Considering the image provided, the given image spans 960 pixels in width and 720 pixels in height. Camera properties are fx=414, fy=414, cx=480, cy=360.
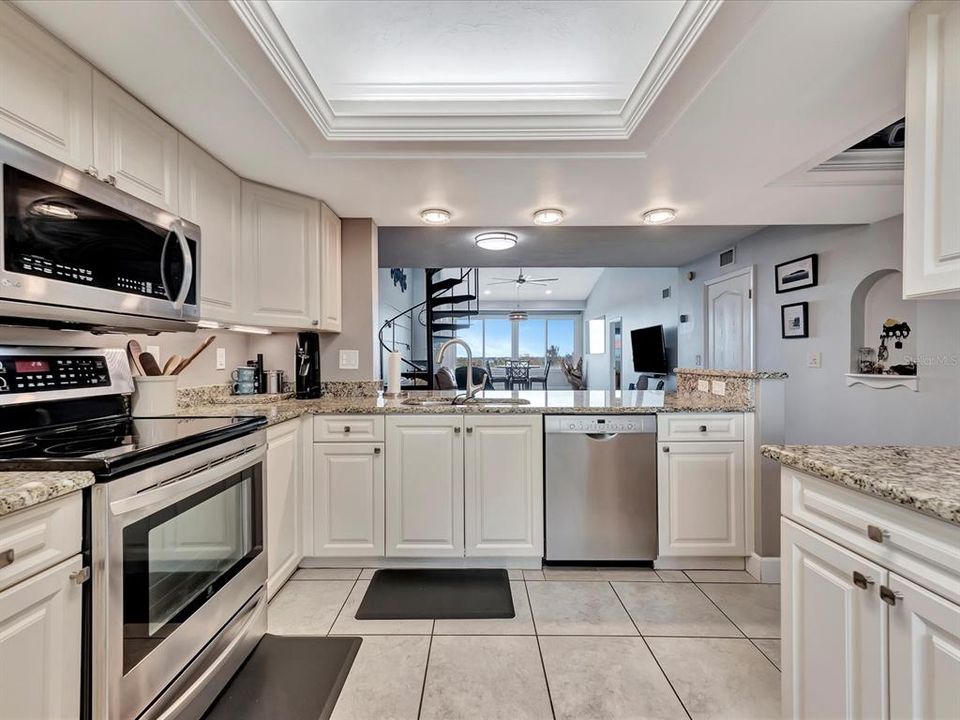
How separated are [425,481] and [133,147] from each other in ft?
6.20

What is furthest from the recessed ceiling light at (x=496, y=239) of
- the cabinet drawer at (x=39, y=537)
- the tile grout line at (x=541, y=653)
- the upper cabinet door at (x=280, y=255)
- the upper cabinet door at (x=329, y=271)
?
the cabinet drawer at (x=39, y=537)

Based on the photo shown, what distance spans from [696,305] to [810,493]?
451 centimetres

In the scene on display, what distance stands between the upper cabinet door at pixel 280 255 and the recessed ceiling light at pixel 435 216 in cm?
66

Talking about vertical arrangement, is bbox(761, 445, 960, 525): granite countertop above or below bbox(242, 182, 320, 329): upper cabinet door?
below

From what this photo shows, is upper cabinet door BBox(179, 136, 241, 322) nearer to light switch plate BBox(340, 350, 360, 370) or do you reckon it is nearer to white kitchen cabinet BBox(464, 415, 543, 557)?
light switch plate BBox(340, 350, 360, 370)

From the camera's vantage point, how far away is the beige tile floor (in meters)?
1.41

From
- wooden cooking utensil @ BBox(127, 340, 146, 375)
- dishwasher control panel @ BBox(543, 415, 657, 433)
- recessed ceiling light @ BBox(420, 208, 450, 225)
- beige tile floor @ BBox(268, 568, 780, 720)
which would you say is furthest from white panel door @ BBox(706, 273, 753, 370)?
wooden cooking utensil @ BBox(127, 340, 146, 375)

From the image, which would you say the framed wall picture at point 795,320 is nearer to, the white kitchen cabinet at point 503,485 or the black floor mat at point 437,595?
the white kitchen cabinet at point 503,485

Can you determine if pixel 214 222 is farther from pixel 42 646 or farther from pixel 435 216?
pixel 42 646

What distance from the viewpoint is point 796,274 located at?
11.3 feet

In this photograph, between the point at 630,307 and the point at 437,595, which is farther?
the point at 630,307

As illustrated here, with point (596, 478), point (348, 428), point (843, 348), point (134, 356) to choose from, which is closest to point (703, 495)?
point (596, 478)

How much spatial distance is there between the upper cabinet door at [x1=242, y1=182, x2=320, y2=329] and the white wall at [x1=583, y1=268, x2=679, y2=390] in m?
4.92

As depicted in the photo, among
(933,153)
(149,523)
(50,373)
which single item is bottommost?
(149,523)
